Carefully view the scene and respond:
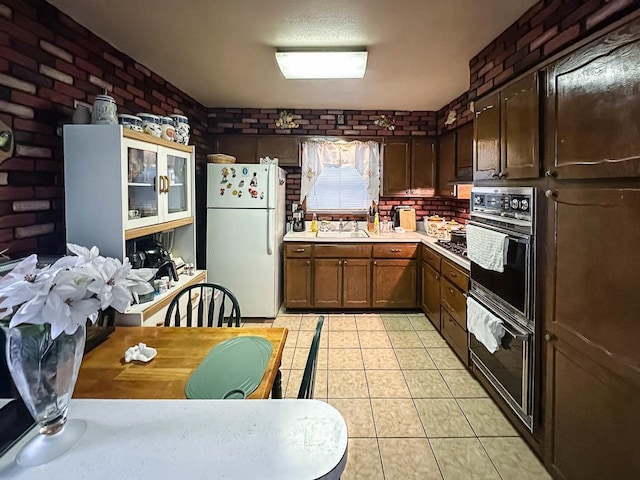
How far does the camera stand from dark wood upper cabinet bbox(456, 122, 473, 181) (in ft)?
12.2

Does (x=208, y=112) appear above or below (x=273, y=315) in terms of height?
above

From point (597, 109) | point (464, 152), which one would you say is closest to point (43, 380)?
point (597, 109)

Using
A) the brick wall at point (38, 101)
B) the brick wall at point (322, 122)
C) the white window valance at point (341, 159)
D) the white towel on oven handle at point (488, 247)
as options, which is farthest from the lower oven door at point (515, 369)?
the brick wall at point (322, 122)

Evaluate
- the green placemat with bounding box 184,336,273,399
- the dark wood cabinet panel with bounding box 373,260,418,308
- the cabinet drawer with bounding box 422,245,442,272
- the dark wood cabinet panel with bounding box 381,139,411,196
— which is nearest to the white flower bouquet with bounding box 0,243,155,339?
the green placemat with bounding box 184,336,273,399

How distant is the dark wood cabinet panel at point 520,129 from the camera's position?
1.92 m

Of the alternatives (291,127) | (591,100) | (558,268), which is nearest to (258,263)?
(291,127)

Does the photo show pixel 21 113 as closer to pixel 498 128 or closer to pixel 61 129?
pixel 61 129

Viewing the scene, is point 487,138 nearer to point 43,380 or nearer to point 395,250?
point 395,250

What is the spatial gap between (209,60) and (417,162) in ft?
8.80

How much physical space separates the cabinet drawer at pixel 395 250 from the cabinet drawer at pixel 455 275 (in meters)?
0.77

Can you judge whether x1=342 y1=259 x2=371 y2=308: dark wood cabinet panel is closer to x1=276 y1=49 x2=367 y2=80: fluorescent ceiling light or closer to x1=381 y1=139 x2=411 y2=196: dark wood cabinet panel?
x1=381 y1=139 x2=411 y2=196: dark wood cabinet panel

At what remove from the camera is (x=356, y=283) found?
426 cm

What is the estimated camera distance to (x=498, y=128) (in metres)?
2.35

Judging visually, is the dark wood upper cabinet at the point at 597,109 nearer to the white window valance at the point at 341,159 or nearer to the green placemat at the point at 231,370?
the green placemat at the point at 231,370
